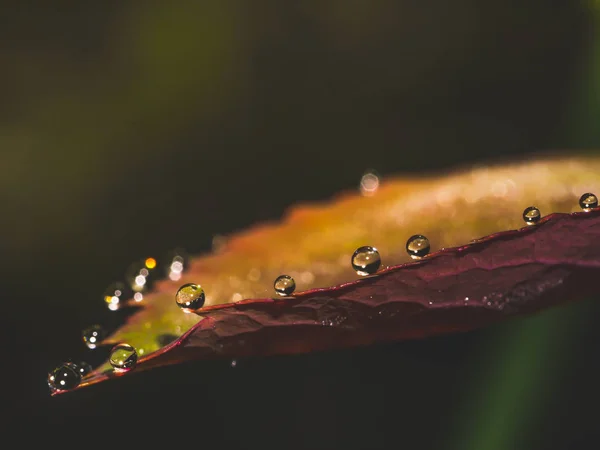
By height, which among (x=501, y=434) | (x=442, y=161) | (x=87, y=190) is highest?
(x=87, y=190)

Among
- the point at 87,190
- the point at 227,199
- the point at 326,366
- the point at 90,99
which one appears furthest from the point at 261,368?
the point at 90,99

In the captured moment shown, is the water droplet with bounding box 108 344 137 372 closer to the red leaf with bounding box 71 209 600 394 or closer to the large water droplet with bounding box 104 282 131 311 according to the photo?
the red leaf with bounding box 71 209 600 394

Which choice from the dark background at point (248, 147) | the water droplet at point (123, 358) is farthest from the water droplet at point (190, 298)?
the dark background at point (248, 147)

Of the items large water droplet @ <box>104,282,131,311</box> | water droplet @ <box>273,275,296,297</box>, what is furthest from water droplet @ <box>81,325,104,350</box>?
→ water droplet @ <box>273,275,296,297</box>

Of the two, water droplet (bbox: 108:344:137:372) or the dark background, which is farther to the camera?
the dark background

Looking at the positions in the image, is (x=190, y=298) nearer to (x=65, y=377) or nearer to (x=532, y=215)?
(x=65, y=377)

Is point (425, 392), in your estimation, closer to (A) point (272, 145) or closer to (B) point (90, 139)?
(A) point (272, 145)

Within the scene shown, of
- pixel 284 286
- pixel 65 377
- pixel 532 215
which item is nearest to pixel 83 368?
pixel 65 377
